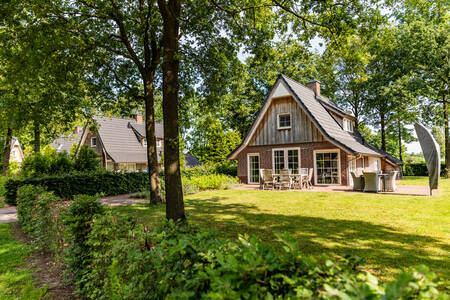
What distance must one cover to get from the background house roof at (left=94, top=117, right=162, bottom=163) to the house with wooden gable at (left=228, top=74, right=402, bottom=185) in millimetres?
14212

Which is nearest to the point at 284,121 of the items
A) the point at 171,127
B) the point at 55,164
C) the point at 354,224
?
the point at 354,224

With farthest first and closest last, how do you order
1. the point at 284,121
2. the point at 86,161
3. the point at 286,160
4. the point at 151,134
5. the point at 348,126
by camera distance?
the point at 348,126
the point at 284,121
the point at 286,160
the point at 86,161
the point at 151,134

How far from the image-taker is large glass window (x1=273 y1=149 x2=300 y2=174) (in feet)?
58.2

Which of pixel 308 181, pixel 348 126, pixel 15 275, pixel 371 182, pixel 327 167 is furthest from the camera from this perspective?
pixel 348 126

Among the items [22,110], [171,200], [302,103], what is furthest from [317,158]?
[22,110]

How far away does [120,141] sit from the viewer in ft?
98.9

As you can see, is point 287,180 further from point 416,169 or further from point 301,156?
point 416,169

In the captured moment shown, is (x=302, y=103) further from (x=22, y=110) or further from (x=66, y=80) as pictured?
(x=22, y=110)

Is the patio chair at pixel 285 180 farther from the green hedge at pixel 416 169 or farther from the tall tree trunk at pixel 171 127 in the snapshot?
the green hedge at pixel 416 169

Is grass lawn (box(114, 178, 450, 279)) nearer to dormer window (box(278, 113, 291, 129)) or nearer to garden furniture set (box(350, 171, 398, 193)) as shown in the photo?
garden furniture set (box(350, 171, 398, 193))

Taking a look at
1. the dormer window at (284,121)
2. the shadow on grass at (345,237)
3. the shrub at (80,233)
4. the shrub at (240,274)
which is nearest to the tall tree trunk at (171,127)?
the shadow on grass at (345,237)

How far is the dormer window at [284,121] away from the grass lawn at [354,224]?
8.27 m

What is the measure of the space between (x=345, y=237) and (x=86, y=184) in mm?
12888

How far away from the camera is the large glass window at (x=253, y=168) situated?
19.5 metres
